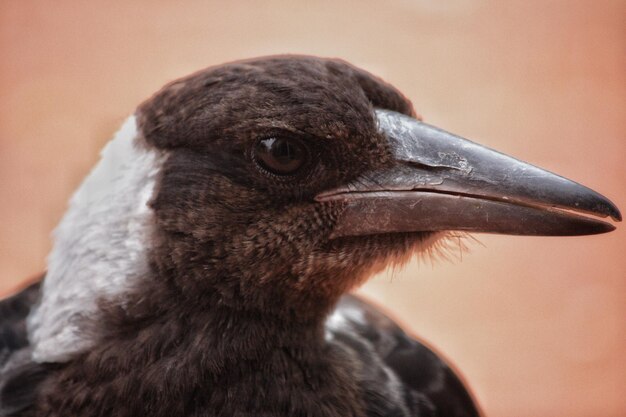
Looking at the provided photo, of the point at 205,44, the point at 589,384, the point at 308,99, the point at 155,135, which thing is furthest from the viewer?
the point at 205,44

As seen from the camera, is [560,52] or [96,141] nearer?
[96,141]

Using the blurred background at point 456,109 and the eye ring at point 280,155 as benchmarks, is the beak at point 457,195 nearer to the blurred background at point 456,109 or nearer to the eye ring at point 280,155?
the eye ring at point 280,155

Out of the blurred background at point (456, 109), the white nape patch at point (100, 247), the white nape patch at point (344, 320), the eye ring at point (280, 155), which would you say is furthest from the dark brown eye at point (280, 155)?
the blurred background at point (456, 109)

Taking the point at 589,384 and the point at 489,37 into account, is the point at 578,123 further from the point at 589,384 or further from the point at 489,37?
the point at 589,384

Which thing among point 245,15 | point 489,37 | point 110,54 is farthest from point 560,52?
point 110,54

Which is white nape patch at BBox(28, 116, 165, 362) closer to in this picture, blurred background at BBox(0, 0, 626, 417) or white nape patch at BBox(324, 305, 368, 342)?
white nape patch at BBox(324, 305, 368, 342)
